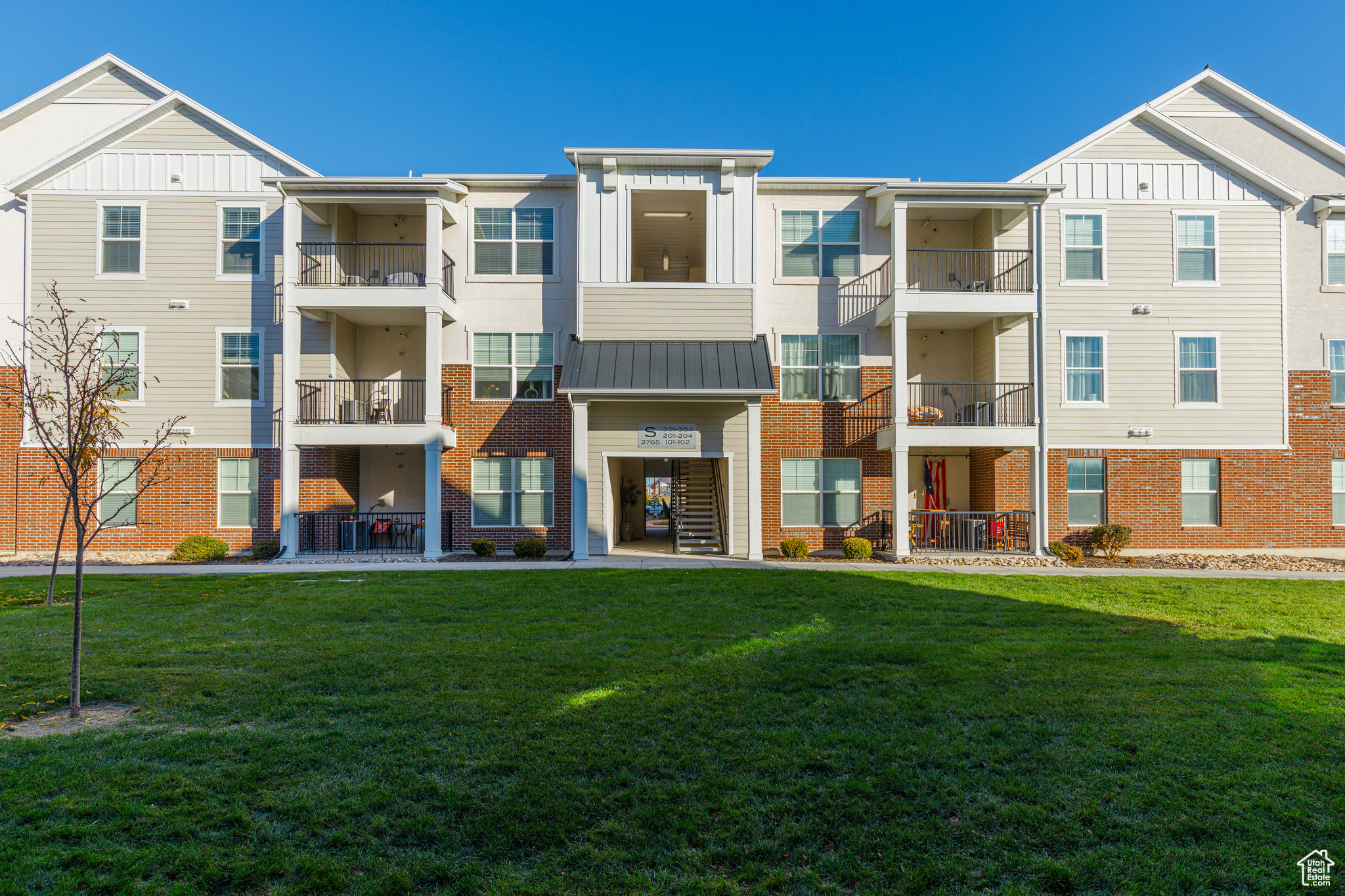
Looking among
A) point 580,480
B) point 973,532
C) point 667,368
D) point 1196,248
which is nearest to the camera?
point 667,368

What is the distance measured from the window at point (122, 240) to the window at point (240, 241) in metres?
2.02

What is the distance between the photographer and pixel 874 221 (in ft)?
58.5

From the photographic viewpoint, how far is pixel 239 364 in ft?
57.7

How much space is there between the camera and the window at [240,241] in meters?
17.7

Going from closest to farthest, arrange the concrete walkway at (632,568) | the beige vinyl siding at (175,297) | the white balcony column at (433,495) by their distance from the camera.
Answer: the concrete walkway at (632,568)
the white balcony column at (433,495)
the beige vinyl siding at (175,297)

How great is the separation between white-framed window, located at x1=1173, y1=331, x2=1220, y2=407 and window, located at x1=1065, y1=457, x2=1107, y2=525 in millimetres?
3096

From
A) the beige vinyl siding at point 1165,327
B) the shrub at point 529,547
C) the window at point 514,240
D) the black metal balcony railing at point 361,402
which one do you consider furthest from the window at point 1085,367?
the black metal balcony railing at point 361,402

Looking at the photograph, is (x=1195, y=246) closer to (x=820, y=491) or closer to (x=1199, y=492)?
(x=1199, y=492)

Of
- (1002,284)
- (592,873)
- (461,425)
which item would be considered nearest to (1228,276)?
(1002,284)

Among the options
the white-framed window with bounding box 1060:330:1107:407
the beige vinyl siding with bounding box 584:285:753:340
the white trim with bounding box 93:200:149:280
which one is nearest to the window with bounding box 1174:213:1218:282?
the white-framed window with bounding box 1060:330:1107:407

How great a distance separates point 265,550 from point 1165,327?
23.5 meters

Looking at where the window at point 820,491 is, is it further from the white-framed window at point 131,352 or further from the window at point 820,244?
the white-framed window at point 131,352

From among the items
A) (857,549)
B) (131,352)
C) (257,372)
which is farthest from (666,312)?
(131,352)

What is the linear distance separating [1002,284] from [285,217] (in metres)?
17.8
